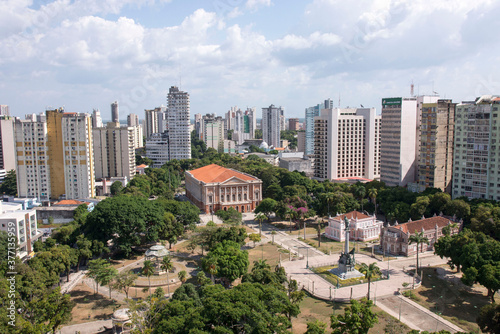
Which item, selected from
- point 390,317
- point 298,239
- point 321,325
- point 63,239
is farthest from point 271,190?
point 321,325

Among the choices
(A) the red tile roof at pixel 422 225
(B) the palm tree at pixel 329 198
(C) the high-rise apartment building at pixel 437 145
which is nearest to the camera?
(A) the red tile roof at pixel 422 225

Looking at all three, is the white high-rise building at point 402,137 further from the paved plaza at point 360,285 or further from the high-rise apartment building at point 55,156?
the high-rise apartment building at point 55,156

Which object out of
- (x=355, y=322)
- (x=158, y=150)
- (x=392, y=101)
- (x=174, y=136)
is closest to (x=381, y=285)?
(x=355, y=322)

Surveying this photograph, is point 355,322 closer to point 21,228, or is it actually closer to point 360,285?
point 360,285

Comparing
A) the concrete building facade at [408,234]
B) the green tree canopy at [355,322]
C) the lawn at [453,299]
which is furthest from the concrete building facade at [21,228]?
the concrete building facade at [408,234]

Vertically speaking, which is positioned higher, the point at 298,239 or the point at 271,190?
the point at 271,190

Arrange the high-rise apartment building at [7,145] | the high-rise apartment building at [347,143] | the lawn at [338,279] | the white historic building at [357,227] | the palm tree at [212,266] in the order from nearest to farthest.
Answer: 1. the palm tree at [212,266]
2. the lawn at [338,279]
3. the white historic building at [357,227]
4. the high-rise apartment building at [347,143]
5. the high-rise apartment building at [7,145]

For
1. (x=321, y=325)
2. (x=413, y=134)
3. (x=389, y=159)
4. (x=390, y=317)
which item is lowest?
(x=390, y=317)

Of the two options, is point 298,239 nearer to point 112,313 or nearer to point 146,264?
point 146,264
